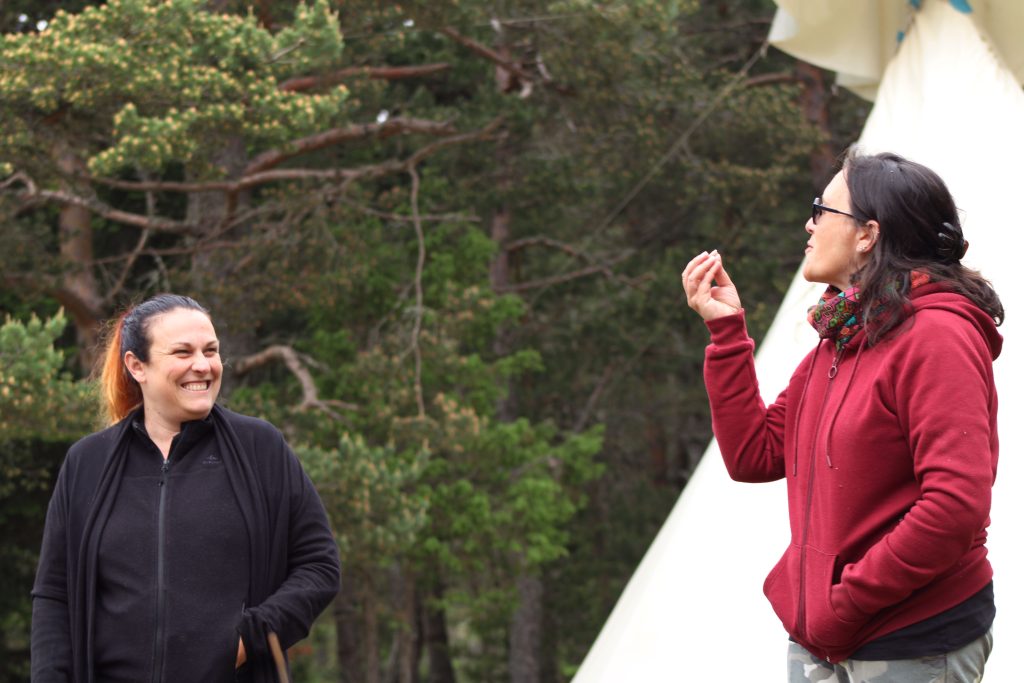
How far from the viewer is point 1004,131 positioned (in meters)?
4.28

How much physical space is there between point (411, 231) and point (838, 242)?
33.5ft

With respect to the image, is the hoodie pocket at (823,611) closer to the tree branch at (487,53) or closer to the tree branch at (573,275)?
the tree branch at (487,53)

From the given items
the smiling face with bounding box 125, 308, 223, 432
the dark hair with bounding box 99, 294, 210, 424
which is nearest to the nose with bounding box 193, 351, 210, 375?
the smiling face with bounding box 125, 308, 223, 432

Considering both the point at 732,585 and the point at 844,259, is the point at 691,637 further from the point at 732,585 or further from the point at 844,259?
the point at 844,259

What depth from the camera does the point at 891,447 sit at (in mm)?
1744

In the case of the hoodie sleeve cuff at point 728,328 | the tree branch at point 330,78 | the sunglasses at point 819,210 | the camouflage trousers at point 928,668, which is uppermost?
the tree branch at point 330,78

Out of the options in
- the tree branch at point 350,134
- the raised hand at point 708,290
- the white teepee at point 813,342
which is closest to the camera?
the raised hand at point 708,290

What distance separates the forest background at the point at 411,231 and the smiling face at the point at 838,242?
4918 millimetres

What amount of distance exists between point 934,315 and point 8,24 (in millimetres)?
9755

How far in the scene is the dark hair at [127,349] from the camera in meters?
2.34

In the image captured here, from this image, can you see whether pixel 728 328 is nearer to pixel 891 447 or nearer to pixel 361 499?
pixel 891 447

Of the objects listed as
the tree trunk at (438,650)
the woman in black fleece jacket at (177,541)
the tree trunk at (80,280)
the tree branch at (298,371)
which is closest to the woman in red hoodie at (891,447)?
the woman in black fleece jacket at (177,541)

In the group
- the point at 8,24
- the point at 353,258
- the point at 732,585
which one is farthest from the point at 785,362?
the point at 8,24

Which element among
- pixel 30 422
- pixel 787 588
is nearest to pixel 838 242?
pixel 787 588
